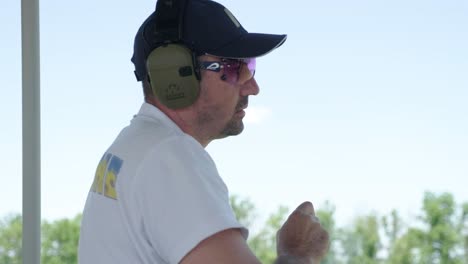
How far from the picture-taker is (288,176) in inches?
434

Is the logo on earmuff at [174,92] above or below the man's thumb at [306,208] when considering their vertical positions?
above

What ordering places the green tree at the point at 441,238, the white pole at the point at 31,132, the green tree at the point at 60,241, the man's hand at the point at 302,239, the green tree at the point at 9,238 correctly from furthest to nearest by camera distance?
1. the green tree at the point at 441,238
2. the green tree at the point at 60,241
3. the green tree at the point at 9,238
4. the white pole at the point at 31,132
5. the man's hand at the point at 302,239

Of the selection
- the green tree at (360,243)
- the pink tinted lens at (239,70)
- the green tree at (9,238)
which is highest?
the pink tinted lens at (239,70)

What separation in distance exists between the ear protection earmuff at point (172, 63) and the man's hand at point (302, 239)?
0.73 feet

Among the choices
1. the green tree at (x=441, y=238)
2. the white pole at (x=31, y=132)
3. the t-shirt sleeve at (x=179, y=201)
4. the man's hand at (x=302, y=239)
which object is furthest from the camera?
the green tree at (x=441, y=238)

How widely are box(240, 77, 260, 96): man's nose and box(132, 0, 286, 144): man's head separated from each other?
0.03 meters

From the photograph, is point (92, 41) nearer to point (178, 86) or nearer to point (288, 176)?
point (288, 176)

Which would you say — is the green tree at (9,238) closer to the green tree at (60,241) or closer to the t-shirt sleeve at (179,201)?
the green tree at (60,241)

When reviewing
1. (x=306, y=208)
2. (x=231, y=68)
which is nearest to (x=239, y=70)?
(x=231, y=68)

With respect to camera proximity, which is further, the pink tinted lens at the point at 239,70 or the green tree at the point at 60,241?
the green tree at the point at 60,241

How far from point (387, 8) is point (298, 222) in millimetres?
11860

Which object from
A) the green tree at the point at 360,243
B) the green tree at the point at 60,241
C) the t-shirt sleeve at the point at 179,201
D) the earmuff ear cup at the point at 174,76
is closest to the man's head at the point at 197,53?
the earmuff ear cup at the point at 174,76

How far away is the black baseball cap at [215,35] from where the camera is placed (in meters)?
1.17

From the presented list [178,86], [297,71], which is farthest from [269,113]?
[178,86]
